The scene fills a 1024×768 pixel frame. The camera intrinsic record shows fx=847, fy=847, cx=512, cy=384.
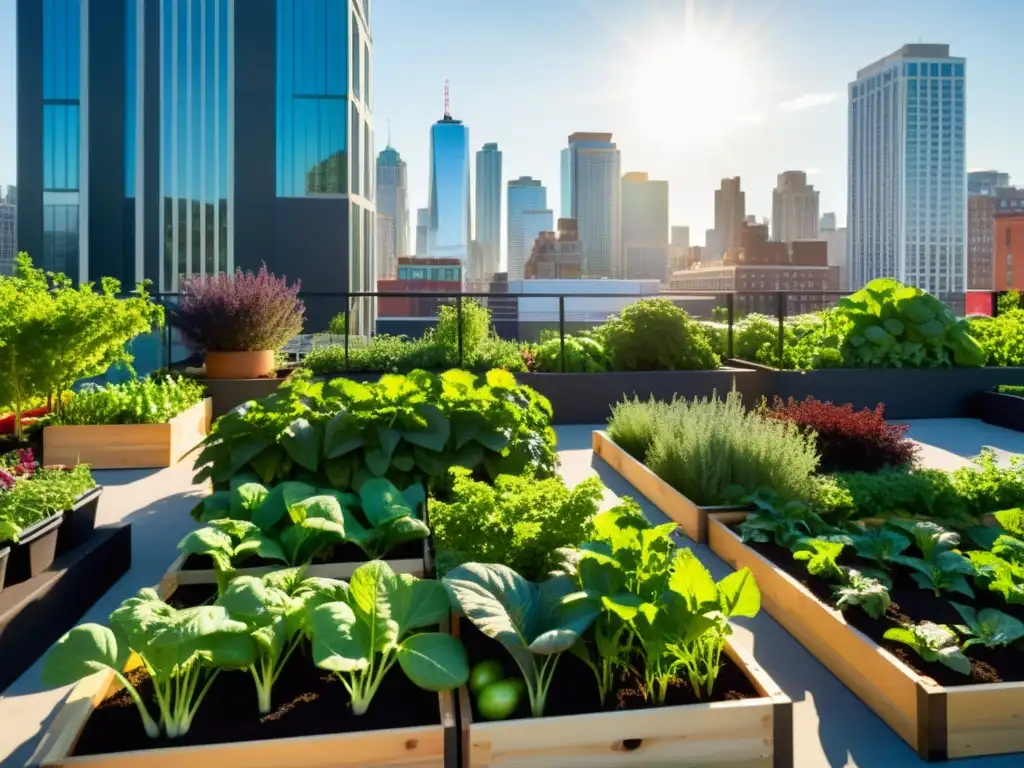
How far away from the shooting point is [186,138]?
63.7 feet

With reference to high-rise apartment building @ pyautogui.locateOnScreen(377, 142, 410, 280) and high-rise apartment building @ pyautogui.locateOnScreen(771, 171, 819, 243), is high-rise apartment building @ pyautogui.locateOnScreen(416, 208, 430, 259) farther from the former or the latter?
high-rise apartment building @ pyautogui.locateOnScreen(771, 171, 819, 243)

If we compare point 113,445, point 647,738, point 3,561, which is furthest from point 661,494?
point 113,445

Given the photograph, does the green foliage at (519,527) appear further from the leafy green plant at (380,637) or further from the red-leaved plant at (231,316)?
the red-leaved plant at (231,316)

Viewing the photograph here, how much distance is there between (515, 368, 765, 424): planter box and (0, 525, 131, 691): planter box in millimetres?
4183

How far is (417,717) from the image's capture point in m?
1.68

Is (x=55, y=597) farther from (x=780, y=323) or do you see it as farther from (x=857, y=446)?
(x=780, y=323)

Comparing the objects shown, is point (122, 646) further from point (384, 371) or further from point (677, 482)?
point (384, 371)

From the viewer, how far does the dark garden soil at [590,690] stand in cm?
174

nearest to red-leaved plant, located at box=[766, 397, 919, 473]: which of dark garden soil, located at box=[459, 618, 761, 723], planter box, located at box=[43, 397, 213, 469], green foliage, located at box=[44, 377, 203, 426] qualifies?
dark garden soil, located at box=[459, 618, 761, 723]

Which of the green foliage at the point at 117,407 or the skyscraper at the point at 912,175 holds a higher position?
the skyscraper at the point at 912,175

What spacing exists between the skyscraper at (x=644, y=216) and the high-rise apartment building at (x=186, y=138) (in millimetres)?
112808

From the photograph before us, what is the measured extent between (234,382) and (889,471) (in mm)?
4754

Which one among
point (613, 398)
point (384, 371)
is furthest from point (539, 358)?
point (384, 371)

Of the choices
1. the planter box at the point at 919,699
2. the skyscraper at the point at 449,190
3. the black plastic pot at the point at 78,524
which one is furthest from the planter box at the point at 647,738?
the skyscraper at the point at 449,190
